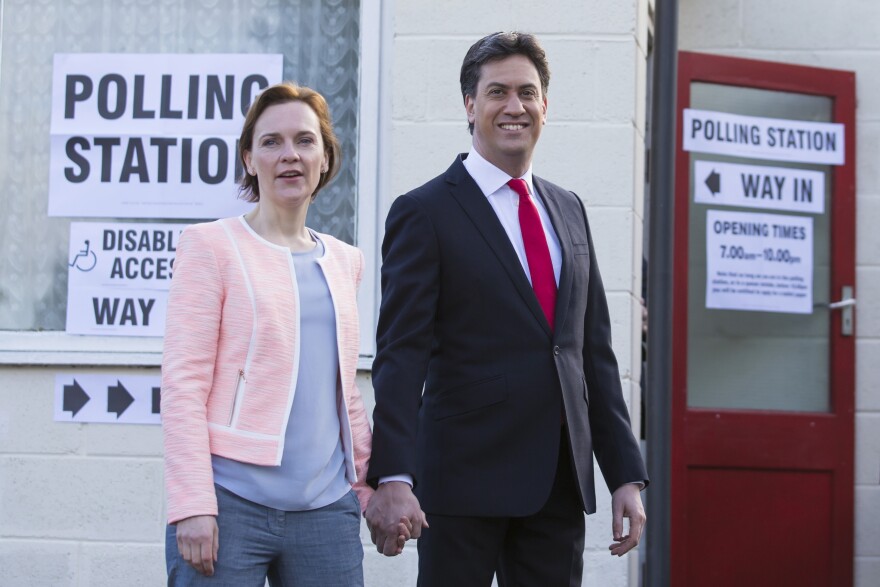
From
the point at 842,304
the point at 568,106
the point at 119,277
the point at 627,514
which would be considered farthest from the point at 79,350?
the point at 842,304

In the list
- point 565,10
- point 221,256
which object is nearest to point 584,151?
point 565,10

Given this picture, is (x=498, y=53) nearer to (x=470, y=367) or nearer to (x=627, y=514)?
(x=470, y=367)

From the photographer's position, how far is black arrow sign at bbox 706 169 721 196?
18.8 feet

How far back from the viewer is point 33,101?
512cm

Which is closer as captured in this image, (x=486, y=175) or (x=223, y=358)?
(x=223, y=358)

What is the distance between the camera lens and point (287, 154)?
2.82m

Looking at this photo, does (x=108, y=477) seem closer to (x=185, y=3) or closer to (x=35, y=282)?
(x=35, y=282)

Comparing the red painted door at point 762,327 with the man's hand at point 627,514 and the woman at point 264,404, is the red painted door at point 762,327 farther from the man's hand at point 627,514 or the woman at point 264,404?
the woman at point 264,404

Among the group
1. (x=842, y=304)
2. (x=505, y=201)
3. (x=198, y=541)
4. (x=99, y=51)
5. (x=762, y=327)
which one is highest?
(x=99, y=51)

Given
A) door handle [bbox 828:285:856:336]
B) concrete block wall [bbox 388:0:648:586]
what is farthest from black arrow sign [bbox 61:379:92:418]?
door handle [bbox 828:285:856:336]

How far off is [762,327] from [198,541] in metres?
3.85

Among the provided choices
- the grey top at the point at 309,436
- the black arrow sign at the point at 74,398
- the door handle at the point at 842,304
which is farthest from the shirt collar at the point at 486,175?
the door handle at the point at 842,304

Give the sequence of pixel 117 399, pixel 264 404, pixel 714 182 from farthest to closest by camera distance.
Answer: pixel 714 182
pixel 117 399
pixel 264 404

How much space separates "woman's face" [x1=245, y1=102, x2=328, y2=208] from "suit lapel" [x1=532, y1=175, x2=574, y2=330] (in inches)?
21.5
